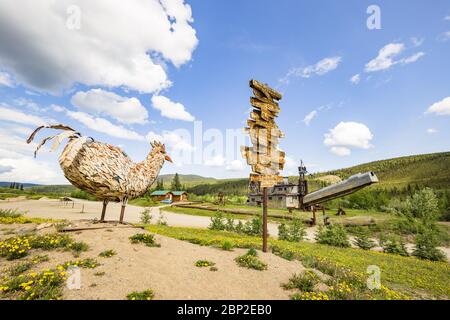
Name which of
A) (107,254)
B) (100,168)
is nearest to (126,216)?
(100,168)

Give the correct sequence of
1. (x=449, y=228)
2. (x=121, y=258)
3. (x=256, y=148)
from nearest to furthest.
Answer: (x=121, y=258)
(x=256, y=148)
(x=449, y=228)

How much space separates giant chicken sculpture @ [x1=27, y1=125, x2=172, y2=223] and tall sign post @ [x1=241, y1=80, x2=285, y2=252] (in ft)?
15.2

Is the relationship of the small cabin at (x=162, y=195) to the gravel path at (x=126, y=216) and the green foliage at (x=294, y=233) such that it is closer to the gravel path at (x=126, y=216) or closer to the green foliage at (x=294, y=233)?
the gravel path at (x=126, y=216)

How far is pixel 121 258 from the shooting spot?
6.06 meters

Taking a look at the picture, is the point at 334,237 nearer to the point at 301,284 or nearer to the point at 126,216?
the point at 301,284

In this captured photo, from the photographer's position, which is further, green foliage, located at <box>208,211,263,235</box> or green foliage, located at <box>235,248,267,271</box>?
green foliage, located at <box>208,211,263,235</box>

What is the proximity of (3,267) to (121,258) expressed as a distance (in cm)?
256

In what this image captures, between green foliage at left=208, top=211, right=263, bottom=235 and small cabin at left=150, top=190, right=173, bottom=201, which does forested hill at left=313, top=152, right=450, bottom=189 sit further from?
green foliage at left=208, top=211, right=263, bottom=235

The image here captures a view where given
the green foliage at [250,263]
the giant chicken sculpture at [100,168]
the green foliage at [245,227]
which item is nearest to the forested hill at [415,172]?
the green foliage at [245,227]

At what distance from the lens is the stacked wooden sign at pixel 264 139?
8633 mm

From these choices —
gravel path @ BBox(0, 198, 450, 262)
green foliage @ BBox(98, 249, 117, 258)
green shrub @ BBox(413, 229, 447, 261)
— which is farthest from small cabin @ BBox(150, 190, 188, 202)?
green foliage @ BBox(98, 249, 117, 258)

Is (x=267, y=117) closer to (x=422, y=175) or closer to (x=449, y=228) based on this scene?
(x=449, y=228)

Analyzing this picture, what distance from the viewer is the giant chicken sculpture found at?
278 inches
